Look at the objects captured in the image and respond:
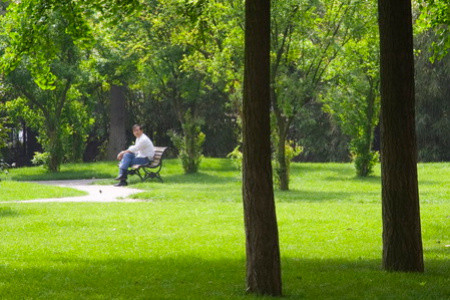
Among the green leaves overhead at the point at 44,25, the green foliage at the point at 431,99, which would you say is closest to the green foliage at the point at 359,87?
the green foliage at the point at 431,99

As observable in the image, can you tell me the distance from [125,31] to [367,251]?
18295 millimetres

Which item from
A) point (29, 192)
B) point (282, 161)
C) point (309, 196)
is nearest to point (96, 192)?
point (29, 192)

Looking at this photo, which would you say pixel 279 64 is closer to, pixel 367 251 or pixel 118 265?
pixel 367 251

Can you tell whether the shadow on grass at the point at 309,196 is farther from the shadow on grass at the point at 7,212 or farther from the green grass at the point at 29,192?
the shadow on grass at the point at 7,212

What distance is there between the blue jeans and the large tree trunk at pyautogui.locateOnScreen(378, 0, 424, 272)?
17562 millimetres

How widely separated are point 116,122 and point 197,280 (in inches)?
1155

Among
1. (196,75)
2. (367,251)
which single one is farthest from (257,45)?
(196,75)

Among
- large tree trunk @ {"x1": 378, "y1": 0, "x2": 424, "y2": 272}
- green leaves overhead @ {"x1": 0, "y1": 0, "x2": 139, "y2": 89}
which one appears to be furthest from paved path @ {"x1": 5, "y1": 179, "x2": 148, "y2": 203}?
large tree trunk @ {"x1": 378, "y1": 0, "x2": 424, "y2": 272}

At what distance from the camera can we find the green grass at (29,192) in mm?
22891

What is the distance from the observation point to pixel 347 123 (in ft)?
97.3

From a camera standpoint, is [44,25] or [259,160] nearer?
[259,160]

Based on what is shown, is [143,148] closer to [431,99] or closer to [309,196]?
[309,196]

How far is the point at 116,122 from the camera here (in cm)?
3903

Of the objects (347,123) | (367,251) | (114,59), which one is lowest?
(367,251)
